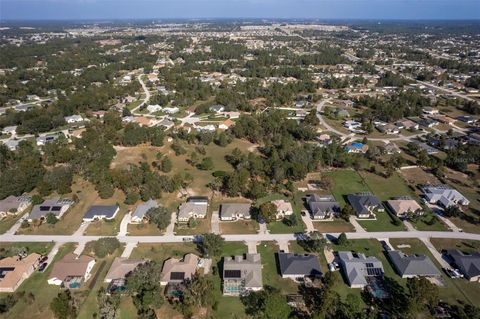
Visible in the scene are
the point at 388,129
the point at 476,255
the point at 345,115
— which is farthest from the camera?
the point at 345,115

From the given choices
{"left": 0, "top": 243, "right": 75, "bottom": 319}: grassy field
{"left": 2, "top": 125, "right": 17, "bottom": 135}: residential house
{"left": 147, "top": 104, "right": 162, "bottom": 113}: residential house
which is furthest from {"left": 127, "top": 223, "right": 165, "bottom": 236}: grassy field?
{"left": 2, "top": 125, "right": 17, "bottom": 135}: residential house

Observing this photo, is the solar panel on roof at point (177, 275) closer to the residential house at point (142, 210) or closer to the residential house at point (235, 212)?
the residential house at point (235, 212)

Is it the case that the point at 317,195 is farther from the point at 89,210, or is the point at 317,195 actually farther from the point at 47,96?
the point at 47,96

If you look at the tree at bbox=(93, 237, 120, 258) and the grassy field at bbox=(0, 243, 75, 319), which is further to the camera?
the tree at bbox=(93, 237, 120, 258)

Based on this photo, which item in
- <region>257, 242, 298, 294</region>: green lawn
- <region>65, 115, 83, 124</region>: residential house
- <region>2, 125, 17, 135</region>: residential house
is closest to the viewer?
<region>257, 242, 298, 294</region>: green lawn

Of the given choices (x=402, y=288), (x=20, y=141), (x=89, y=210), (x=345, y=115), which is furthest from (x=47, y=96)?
(x=402, y=288)

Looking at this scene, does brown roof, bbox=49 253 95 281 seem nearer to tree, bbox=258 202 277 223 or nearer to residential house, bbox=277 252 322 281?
tree, bbox=258 202 277 223

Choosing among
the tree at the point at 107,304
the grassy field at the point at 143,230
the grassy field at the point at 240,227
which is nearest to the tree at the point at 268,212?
the grassy field at the point at 240,227
